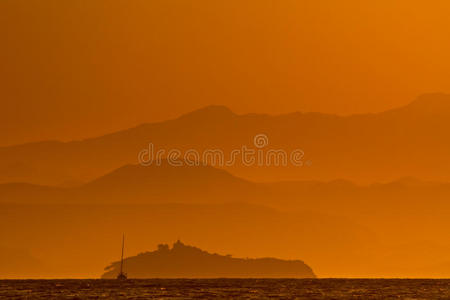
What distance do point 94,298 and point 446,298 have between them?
51.6 m

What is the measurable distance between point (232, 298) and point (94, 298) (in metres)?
20.3

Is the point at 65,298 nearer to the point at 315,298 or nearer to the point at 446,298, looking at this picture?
the point at 315,298

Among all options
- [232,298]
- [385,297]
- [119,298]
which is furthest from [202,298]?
[385,297]

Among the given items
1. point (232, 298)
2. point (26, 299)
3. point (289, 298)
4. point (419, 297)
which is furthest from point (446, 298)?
point (26, 299)

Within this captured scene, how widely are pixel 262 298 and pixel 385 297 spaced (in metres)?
19.4

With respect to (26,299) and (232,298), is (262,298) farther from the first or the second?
(26,299)

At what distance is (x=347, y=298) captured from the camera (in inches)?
5000

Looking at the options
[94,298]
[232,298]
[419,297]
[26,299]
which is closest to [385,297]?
[419,297]

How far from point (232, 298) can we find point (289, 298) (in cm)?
862

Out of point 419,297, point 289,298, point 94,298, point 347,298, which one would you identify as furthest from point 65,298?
point 419,297

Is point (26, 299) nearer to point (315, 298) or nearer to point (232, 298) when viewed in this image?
point (232, 298)

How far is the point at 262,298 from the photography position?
12781cm

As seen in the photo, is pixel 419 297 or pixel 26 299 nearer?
pixel 26 299

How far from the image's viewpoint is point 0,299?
121 metres
